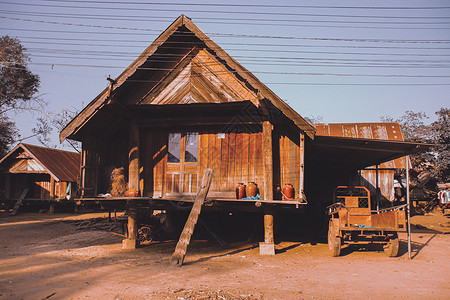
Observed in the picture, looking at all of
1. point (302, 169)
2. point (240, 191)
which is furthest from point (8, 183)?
point (302, 169)

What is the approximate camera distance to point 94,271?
28.8 ft

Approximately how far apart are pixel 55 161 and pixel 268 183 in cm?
2248

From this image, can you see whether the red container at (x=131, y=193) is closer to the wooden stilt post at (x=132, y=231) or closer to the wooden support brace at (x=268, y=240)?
the wooden stilt post at (x=132, y=231)

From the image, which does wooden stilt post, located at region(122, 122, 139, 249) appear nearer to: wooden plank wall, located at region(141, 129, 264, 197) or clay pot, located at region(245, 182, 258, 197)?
wooden plank wall, located at region(141, 129, 264, 197)

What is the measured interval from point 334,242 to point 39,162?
22.7 meters

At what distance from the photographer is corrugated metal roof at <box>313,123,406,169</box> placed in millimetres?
25062

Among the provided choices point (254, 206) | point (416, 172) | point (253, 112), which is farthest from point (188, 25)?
point (416, 172)

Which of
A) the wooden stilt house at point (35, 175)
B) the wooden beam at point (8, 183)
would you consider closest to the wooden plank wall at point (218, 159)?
the wooden stilt house at point (35, 175)

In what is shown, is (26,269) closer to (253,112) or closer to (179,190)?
(179,190)

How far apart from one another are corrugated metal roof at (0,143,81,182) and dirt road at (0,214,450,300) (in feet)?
43.7

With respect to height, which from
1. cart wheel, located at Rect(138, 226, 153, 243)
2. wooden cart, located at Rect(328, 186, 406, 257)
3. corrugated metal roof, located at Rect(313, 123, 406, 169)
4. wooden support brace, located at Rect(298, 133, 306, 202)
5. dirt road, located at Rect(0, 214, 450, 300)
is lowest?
dirt road, located at Rect(0, 214, 450, 300)

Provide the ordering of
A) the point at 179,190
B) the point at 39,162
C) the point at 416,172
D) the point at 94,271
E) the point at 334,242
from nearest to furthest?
the point at 94,271 → the point at 334,242 → the point at 179,190 → the point at 39,162 → the point at 416,172

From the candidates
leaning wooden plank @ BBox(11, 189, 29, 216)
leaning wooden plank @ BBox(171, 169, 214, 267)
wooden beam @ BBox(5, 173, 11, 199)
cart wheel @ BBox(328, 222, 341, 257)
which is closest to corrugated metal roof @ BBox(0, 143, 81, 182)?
wooden beam @ BBox(5, 173, 11, 199)

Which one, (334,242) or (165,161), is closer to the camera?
(334,242)
